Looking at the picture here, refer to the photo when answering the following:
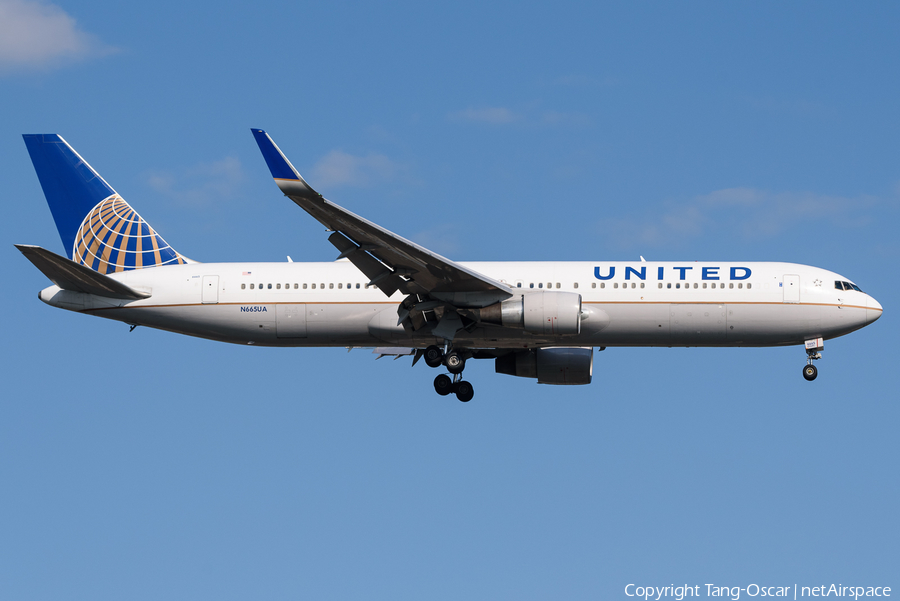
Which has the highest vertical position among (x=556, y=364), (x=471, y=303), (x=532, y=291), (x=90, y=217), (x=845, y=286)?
(x=90, y=217)

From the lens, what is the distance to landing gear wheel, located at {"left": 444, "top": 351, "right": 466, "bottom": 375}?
112ft

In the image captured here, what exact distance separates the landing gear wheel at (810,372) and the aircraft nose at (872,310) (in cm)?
222

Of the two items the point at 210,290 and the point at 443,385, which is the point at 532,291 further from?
the point at 210,290

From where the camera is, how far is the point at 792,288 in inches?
1292

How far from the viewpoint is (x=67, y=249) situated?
36.2m

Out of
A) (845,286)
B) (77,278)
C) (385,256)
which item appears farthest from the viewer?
(845,286)

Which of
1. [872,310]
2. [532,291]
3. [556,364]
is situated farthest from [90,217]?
[872,310]

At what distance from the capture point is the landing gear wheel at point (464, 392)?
115 feet

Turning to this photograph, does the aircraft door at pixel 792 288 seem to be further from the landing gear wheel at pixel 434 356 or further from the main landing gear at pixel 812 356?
the landing gear wheel at pixel 434 356

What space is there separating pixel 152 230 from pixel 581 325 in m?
15.3

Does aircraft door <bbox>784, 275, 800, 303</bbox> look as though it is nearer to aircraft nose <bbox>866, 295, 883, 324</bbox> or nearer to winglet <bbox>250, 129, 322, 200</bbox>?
aircraft nose <bbox>866, 295, 883, 324</bbox>

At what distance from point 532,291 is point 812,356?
9.47 m

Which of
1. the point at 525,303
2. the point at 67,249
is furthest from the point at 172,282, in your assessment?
the point at 525,303

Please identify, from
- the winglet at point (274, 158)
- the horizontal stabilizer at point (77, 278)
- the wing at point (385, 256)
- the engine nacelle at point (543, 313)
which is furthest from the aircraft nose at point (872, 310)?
the horizontal stabilizer at point (77, 278)
